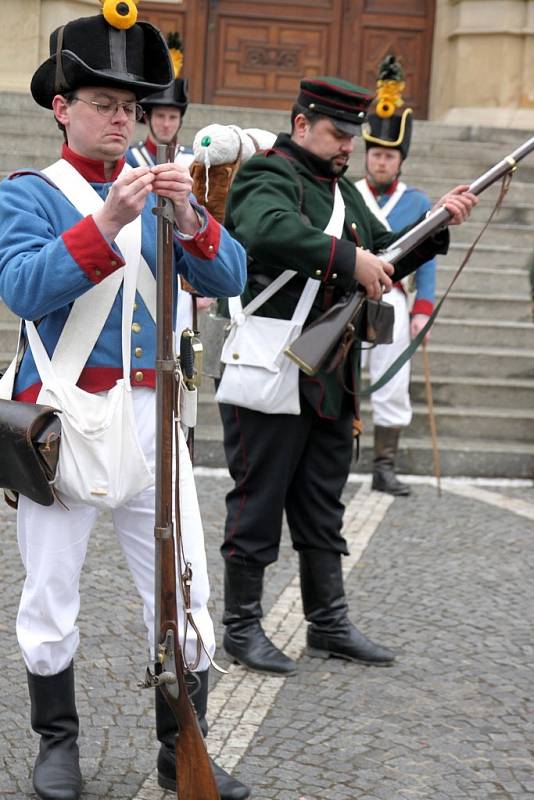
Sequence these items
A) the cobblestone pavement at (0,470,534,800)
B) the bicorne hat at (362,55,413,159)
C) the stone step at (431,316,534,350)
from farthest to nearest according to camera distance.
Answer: the stone step at (431,316,534,350) < the bicorne hat at (362,55,413,159) < the cobblestone pavement at (0,470,534,800)

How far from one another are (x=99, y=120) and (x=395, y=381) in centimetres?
483

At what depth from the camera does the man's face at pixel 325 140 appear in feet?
14.9

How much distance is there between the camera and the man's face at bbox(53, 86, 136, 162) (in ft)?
10.8

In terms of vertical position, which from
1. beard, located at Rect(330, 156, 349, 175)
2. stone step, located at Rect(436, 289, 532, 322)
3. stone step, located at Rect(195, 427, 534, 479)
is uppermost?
beard, located at Rect(330, 156, 349, 175)

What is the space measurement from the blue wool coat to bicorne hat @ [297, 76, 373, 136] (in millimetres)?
1123

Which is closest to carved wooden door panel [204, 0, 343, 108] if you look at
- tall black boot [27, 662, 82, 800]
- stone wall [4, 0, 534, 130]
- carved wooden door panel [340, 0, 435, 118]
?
carved wooden door panel [340, 0, 435, 118]

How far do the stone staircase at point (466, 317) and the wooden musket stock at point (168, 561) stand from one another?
15.8ft

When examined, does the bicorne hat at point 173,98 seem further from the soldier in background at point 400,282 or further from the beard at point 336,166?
the beard at point 336,166

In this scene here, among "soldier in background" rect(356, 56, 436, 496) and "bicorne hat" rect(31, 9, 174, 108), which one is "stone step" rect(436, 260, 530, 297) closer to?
"soldier in background" rect(356, 56, 436, 496)

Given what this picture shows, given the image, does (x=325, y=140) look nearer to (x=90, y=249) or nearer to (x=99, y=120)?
(x=99, y=120)

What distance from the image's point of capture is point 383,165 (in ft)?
25.7

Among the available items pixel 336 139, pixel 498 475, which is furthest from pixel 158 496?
pixel 498 475

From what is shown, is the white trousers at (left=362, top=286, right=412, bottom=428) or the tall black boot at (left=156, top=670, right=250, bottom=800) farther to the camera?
the white trousers at (left=362, top=286, right=412, bottom=428)

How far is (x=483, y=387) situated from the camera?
9.07 metres
